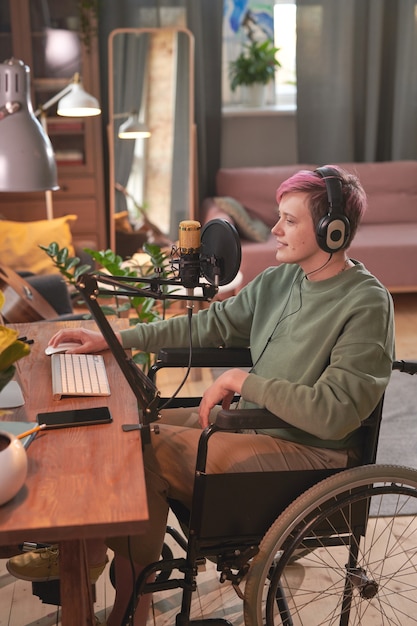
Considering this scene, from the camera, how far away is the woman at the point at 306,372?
1.47 meters

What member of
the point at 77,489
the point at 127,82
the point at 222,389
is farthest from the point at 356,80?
the point at 77,489

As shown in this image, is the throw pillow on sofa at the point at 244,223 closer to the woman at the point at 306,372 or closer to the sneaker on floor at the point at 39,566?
the woman at the point at 306,372

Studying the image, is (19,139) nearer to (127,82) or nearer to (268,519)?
(268,519)

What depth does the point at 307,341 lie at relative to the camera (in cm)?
163

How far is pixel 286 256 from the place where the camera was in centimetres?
168

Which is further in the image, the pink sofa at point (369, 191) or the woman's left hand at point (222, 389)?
the pink sofa at point (369, 191)

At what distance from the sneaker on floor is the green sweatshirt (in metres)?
0.51

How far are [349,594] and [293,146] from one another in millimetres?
4163

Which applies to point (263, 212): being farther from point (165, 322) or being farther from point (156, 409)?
point (156, 409)

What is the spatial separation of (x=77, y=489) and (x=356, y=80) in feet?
14.9

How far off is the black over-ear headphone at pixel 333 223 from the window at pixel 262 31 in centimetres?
391

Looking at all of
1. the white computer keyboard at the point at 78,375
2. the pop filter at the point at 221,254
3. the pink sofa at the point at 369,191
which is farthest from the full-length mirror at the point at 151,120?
the pop filter at the point at 221,254

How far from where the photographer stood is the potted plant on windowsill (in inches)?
201

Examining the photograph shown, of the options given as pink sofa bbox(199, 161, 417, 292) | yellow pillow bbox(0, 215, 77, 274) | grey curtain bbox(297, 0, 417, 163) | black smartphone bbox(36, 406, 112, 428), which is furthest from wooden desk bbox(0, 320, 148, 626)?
grey curtain bbox(297, 0, 417, 163)
